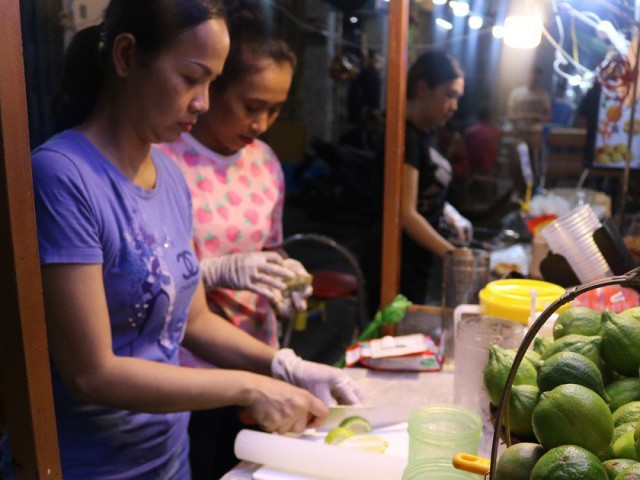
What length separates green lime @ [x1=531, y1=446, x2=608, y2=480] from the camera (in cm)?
63

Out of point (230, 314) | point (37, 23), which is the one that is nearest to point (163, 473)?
point (230, 314)

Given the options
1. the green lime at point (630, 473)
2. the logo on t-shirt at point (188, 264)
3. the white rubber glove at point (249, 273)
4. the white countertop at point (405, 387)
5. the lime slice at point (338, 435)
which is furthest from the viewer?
the white rubber glove at point (249, 273)

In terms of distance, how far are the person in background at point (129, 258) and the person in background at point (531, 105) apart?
4532 millimetres

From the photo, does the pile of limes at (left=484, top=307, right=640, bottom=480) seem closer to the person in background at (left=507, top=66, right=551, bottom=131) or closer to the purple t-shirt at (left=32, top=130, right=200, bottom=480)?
the purple t-shirt at (left=32, top=130, right=200, bottom=480)

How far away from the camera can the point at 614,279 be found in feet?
1.99

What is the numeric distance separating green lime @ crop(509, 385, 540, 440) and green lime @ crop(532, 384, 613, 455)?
0.08m

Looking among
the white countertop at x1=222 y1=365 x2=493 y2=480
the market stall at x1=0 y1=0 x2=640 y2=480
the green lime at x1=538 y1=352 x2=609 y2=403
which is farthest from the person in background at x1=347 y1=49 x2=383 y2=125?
the green lime at x1=538 y1=352 x2=609 y2=403

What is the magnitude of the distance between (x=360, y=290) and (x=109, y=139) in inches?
85.2

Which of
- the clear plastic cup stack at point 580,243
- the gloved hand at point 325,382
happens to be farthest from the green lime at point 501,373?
the clear plastic cup stack at point 580,243

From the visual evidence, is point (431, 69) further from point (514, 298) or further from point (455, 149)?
point (455, 149)

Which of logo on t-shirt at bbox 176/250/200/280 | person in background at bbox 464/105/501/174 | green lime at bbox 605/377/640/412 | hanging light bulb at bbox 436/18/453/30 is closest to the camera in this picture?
green lime at bbox 605/377/640/412

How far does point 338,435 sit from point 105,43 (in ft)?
3.08

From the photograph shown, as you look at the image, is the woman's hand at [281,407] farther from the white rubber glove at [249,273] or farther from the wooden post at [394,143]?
the wooden post at [394,143]

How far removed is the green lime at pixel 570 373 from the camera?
0.80 metres
